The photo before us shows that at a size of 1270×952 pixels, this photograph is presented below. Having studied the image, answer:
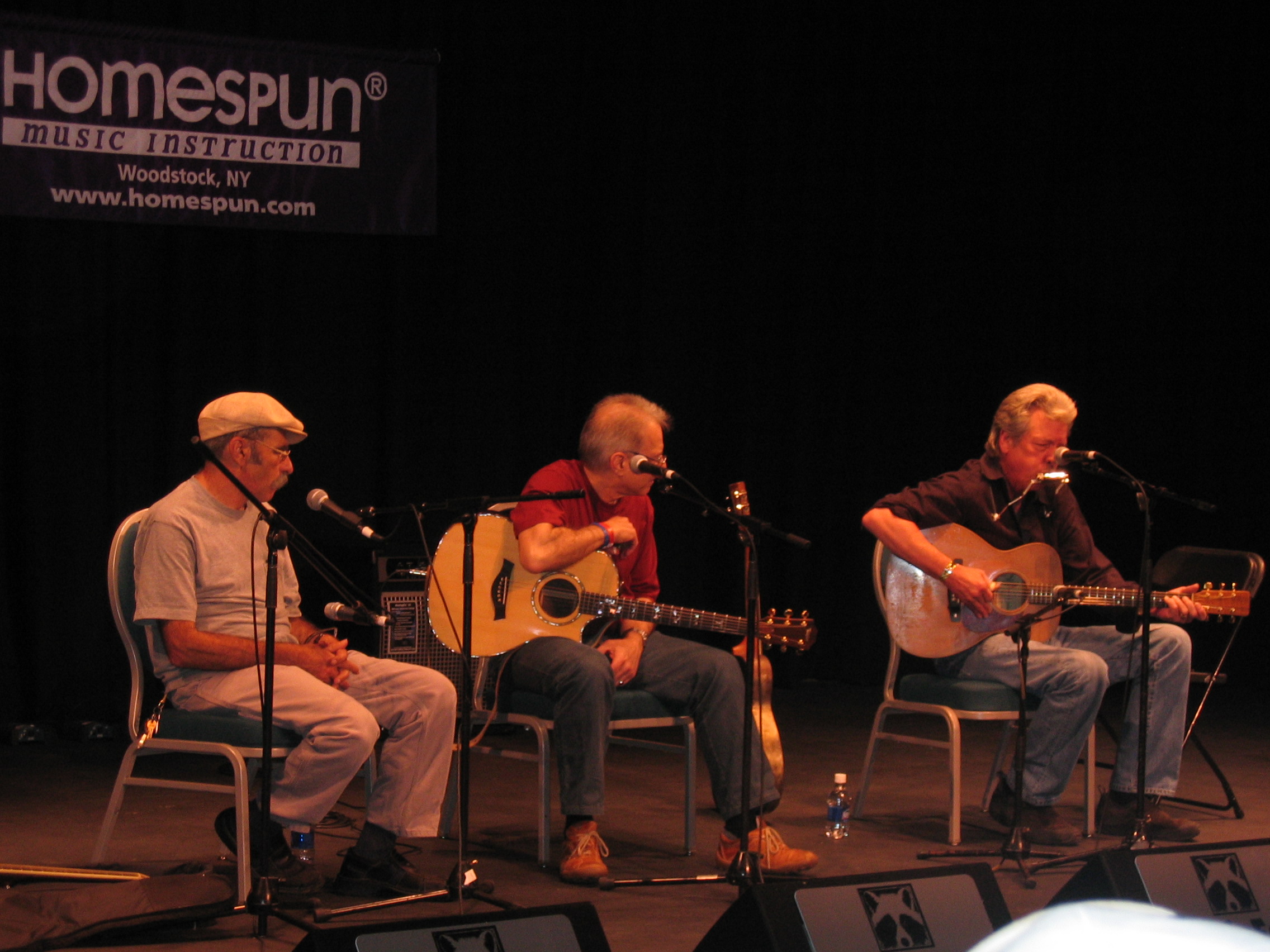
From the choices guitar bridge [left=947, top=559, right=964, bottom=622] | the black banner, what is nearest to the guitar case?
guitar bridge [left=947, top=559, right=964, bottom=622]

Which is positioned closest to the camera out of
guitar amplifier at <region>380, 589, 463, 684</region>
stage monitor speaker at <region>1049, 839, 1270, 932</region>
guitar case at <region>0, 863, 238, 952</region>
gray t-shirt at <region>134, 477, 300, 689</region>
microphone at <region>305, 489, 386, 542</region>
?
stage monitor speaker at <region>1049, 839, 1270, 932</region>

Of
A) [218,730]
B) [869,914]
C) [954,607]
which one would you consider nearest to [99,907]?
[218,730]

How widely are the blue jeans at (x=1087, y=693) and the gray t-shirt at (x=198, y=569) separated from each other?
1.99m

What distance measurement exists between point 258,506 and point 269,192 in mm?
2892

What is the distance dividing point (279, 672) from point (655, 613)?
3.15 feet

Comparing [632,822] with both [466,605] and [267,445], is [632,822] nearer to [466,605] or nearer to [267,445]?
[466,605]

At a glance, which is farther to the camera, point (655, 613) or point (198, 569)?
point (655, 613)

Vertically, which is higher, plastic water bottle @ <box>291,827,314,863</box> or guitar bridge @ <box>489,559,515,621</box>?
guitar bridge @ <box>489,559,515,621</box>

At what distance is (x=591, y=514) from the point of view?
387 cm

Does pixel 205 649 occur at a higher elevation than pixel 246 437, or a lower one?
lower

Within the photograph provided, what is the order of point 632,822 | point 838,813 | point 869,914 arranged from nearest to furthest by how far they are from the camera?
point 869,914 → point 838,813 → point 632,822

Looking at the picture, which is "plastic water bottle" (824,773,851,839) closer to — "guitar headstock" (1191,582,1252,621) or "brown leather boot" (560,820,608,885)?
"brown leather boot" (560,820,608,885)

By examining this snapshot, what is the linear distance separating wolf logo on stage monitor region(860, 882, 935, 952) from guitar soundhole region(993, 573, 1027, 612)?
79.8 inches

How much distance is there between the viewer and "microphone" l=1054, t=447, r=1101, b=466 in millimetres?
3609
